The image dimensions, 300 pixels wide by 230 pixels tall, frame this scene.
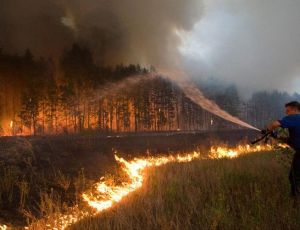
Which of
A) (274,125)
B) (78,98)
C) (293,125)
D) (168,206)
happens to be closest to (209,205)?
(168,206)

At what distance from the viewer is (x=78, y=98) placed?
6981 cm

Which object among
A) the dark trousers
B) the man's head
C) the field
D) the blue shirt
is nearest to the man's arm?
the blue shirt

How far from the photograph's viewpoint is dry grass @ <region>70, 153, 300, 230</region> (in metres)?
7.66

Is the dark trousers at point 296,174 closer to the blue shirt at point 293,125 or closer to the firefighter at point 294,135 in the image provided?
the firefighter at point 294,135

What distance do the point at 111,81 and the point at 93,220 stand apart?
226ft

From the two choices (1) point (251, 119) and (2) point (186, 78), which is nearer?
(2) point (186, 78)

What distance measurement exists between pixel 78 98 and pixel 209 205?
62602 mm

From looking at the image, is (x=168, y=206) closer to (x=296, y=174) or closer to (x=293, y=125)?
(x=296, y=174)

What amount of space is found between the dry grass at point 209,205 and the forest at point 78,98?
44349 mm

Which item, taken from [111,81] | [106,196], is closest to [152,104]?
[111,81]

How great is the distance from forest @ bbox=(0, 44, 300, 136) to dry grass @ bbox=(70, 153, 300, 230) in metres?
44.3

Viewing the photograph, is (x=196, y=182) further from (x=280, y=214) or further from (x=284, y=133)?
(x=280, y=214)

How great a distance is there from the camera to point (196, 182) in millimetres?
12594

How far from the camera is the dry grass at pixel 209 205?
7664 millimetres
